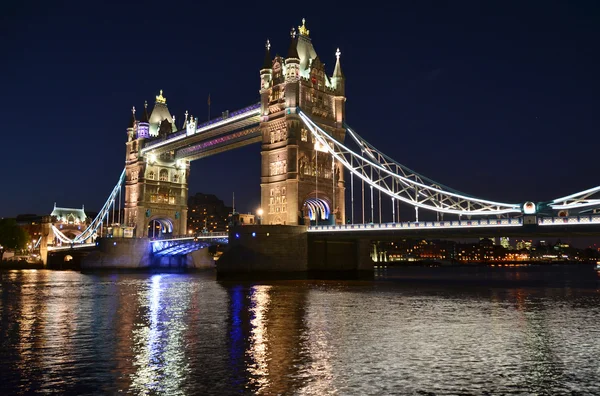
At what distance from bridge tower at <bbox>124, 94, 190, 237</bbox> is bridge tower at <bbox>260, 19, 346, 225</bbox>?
33.0 meters

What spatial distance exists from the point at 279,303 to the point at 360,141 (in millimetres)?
37212

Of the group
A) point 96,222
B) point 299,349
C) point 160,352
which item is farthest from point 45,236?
point 299,349

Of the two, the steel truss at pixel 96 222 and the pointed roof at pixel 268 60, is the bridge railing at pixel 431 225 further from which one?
the steel truss at pixel 96 222

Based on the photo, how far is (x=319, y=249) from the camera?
58.5 meters

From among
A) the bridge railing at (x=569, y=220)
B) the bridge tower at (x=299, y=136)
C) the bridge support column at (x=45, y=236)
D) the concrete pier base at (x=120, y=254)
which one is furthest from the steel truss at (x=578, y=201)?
the bridge support column at (x=45, y=236)

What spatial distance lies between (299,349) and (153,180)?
80.7m

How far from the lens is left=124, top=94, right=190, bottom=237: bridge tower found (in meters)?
92.8

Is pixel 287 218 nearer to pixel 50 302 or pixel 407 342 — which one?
pixel 50 302

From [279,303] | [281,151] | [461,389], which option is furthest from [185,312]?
[281,151]

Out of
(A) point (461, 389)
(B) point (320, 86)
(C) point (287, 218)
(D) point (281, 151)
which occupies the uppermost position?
(B) point (320, 86)

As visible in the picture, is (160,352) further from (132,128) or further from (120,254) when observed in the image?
(132,128)

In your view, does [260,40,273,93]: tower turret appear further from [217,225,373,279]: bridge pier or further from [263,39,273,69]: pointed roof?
[217,225,373,279]: bridge pier

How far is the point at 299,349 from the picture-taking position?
17234mm

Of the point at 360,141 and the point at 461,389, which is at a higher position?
the point at 360,141
